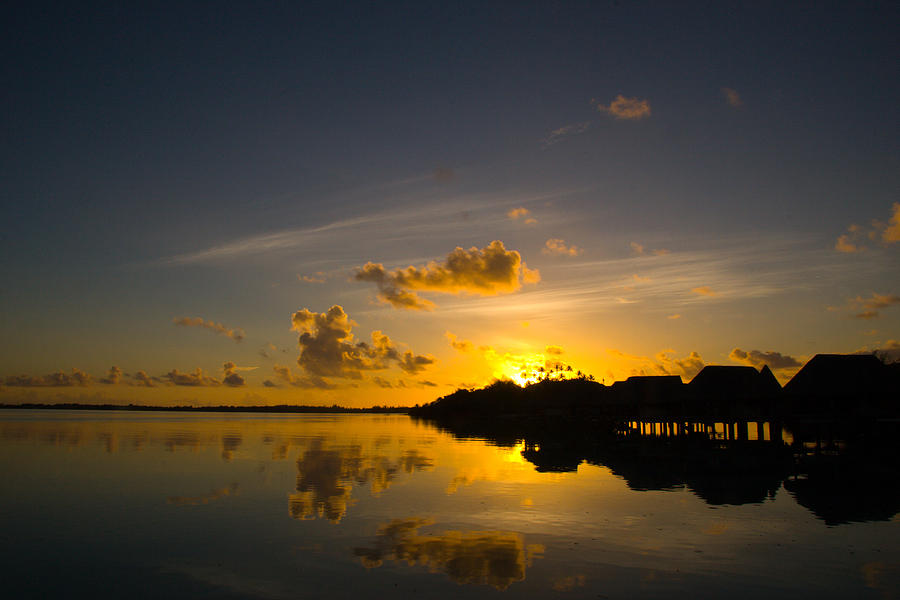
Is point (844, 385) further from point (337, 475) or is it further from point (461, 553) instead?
point (461, 553)

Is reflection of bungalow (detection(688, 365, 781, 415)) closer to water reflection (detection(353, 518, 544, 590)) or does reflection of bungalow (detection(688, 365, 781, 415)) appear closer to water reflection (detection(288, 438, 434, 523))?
water reflection (detection(288, 438, 434, 523))

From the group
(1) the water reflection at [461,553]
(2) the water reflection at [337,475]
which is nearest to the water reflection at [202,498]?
(2) the water reflection at [337,475]

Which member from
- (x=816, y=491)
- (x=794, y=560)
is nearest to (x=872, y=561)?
(x=794, y=560)

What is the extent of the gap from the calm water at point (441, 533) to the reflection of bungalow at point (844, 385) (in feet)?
15.3

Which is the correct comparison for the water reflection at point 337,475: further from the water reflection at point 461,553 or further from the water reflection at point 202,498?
the water reflection at point 461,553

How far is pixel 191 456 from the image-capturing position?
42844mm

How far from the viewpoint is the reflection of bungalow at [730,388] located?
43.5m

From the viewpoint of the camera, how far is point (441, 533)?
18.7m

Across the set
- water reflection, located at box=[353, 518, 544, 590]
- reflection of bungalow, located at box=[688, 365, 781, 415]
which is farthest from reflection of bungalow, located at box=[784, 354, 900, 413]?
water reflection, located at box=[353, 518, 544, 590]

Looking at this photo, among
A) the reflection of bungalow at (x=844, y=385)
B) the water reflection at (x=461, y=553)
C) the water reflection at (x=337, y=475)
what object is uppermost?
the reflection of bungalow at (x=844, y=385)

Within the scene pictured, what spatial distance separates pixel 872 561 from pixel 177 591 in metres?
15.5

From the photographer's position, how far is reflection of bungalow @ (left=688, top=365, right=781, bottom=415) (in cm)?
4347

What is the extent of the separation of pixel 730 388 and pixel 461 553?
33.0 metres

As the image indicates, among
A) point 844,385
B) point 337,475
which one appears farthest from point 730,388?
point 337,475
